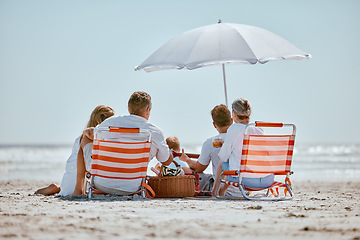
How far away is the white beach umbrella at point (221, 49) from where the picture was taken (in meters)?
6.13

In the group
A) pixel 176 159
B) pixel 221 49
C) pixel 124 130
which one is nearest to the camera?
pixel 124 130

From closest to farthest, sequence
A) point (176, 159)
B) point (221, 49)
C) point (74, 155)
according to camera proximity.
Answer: point (74, 155) → point (176, 159) → point (221, 49)

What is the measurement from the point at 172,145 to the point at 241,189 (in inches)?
41.2

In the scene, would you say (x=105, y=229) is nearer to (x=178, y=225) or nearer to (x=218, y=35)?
(x=178, y=225)

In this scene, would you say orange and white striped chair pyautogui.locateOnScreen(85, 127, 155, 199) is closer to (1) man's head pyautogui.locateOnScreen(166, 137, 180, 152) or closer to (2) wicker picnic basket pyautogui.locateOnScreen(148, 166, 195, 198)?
(2) wicker picnic basket pyautogui.locateOnScreen(148, 166, 195, 198)

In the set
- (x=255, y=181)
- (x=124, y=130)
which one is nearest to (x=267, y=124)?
(x=255, y=181)

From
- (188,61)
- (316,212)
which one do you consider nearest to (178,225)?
(316,212)

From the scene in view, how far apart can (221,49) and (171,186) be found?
1.82 metres

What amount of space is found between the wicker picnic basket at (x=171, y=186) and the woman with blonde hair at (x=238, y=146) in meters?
0.42

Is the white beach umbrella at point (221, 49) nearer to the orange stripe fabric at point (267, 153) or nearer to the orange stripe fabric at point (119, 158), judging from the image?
the orange stripe fabric at point (267, 153)

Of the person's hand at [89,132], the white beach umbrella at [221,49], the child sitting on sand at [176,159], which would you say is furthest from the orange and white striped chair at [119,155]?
the white beach umbrella at [221,49]

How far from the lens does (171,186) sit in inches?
219

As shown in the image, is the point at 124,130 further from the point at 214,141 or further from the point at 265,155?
the point at 265,155

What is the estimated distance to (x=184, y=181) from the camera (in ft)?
18.3
